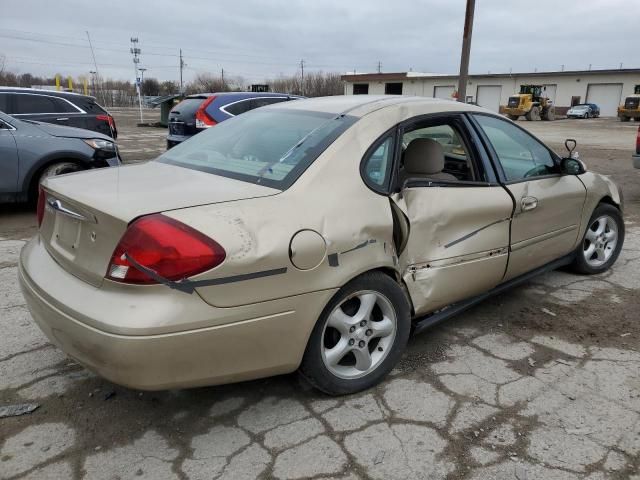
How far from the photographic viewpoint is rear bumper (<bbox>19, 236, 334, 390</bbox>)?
195 cm

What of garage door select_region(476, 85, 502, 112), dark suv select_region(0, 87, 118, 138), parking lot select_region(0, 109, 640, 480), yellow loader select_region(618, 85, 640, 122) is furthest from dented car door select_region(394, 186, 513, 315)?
garage door select_region(476, 85, 502, 112)

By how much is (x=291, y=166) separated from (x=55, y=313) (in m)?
1.23

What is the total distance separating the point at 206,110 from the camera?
9156 millimetres

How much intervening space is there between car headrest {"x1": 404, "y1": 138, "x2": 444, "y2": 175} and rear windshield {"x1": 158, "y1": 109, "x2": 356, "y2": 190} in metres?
0.68

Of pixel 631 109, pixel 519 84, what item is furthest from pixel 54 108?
pixel 519 84

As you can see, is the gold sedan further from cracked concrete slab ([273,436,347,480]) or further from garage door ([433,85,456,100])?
garage door ([433,85,456,100])

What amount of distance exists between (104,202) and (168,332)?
2.15ft

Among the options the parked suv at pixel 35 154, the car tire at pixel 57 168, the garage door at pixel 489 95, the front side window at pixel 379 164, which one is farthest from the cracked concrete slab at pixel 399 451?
the garage door at pixel 489 95

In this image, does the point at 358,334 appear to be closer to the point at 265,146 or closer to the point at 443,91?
the point at 265,146

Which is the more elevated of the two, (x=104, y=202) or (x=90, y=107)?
(x=90, y=107)

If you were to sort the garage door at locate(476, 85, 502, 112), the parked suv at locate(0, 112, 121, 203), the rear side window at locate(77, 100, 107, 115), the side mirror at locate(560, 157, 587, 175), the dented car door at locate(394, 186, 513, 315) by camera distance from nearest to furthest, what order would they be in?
the dented car door at locate(394, 186, 513, 315) → the side mirror at locate(560, 157, 587, 175) → the parked suv at locate(0, 112, 121, 203) → the rear side window at locate(77, 100, 107, 115) → the garage door at locate(476, 85, 502, 112)

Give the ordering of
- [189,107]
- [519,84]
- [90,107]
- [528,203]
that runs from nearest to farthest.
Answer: [528,203]
[90,107]
[189,107]
[519,84]

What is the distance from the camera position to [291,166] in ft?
8.16

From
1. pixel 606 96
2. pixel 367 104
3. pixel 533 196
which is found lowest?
pixel 533 196
